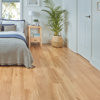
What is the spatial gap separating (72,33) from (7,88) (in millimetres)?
3536

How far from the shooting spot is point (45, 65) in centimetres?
401

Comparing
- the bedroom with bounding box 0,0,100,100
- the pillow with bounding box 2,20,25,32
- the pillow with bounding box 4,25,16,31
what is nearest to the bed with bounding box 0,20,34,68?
the bedroom with bounding box 0,0,100,100

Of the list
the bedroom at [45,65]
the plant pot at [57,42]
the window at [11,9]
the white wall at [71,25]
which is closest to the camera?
the bedroom at [45,65]

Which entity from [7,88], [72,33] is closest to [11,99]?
[7,88]

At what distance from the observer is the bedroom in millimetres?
2529

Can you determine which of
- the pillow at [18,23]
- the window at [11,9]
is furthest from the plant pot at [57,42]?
the window at [11,9]

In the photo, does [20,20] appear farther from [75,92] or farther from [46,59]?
[75,92]

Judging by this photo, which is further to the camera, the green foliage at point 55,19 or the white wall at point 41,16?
the white wall at point 41,16

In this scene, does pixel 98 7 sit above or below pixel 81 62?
above

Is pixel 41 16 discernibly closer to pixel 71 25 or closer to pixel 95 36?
pixel 71 25

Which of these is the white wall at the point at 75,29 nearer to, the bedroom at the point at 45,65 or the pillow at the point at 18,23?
the bedroom at the point at 45,65

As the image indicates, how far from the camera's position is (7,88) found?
2.66 m

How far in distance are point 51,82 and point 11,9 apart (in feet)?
15.2

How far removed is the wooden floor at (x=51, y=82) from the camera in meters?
2.42
